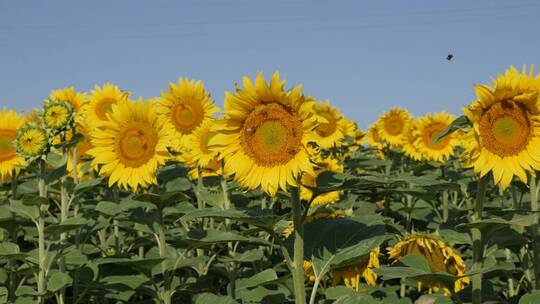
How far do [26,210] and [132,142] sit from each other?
0.85 metres

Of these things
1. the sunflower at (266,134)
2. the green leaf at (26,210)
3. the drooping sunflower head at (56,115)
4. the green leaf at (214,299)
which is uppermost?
the drooping sunflower head at (56,115)

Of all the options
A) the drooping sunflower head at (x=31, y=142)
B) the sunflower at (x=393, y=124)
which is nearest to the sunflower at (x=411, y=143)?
the sunflower at (x=393, y=124)

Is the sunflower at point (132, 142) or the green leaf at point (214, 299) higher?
the sunflower at point (132, 142)

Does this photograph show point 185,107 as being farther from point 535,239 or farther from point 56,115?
point 535,239

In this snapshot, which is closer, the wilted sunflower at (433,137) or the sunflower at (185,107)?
the sunflower at (185,107)

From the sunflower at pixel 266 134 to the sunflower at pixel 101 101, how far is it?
3.67m

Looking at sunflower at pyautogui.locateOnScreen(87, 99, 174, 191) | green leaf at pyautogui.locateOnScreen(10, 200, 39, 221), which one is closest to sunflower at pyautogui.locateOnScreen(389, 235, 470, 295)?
sunflower at pyautogui.locateOnScreen(87, 99, 174, 191)

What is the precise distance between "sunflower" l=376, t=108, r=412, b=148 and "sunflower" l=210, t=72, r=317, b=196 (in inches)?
270

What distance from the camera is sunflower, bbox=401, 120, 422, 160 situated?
27.8 ft

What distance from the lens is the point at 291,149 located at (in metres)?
2.83

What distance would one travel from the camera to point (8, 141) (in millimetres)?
5879

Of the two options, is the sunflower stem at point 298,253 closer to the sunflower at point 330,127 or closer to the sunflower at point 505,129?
the sunflower at point 505,129

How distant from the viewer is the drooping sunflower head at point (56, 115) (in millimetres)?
4863

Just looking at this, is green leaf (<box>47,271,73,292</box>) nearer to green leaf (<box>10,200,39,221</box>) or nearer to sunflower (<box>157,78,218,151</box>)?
green leaf (<box>10,200,39,221</box>)
